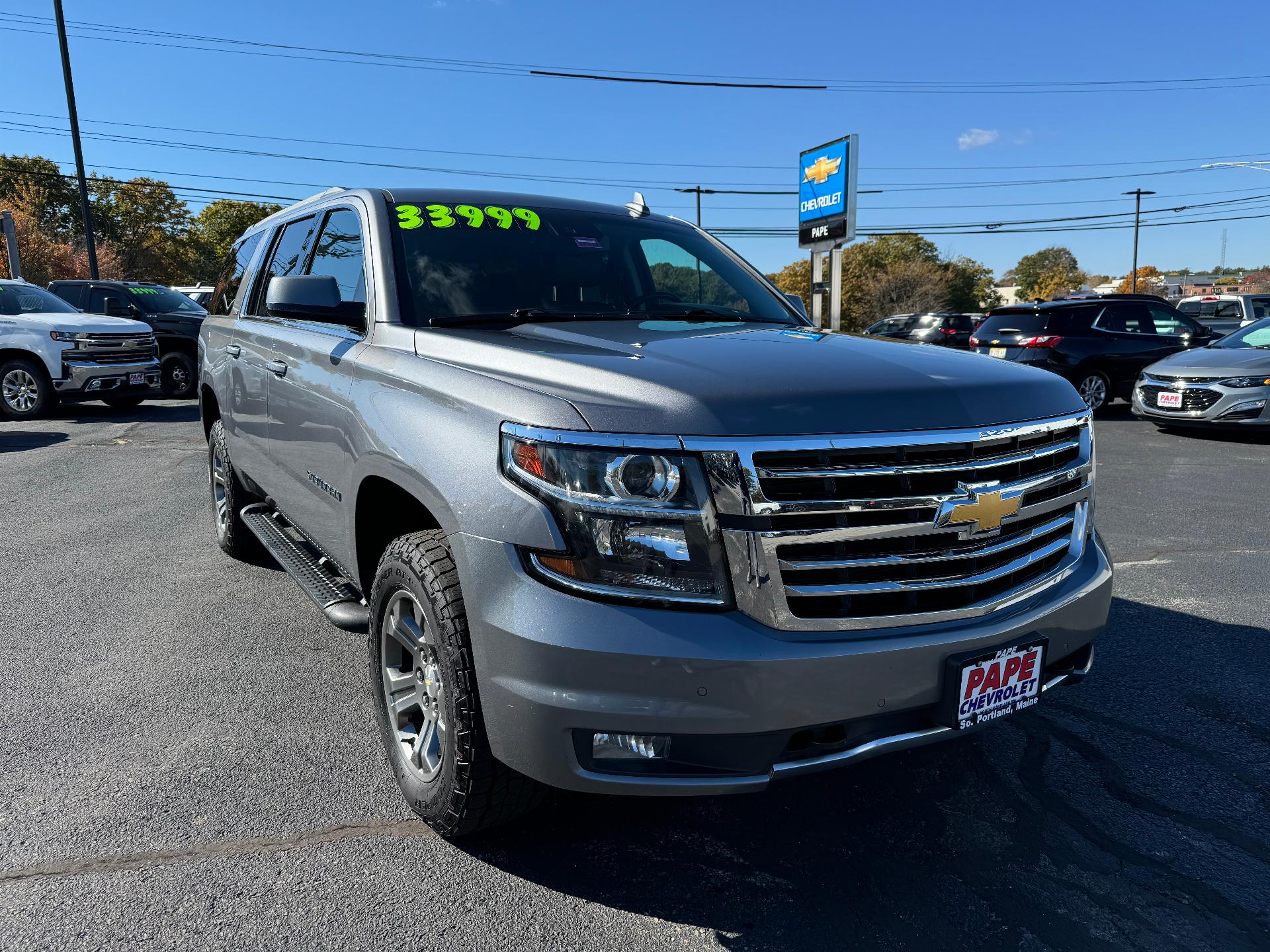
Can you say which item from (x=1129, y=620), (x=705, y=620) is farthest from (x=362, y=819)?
(x=1129, y=620)

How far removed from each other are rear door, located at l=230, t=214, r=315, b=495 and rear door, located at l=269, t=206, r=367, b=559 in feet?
0.33

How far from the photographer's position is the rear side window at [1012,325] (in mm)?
13711

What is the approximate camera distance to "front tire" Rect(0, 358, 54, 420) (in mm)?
12734

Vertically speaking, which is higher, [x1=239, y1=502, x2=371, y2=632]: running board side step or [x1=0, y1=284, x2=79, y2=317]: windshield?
[x1=0, y1=284, x2=79, y2=317]: windshield

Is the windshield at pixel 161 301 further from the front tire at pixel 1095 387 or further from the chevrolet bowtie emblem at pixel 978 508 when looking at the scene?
the chevrolet bowtie emblem at pixel 978 508

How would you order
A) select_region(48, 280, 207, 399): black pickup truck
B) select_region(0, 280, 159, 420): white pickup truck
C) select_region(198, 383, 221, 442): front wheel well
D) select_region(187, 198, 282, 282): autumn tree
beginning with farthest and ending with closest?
select_region(187, 198, 282, 282): autumn tree, select_region(48, 280, 207, 399): black pickup truck, select_region(0, 280, 159, 420): white pickup truck, select_region(198, 383, 221, 442): front wheel well

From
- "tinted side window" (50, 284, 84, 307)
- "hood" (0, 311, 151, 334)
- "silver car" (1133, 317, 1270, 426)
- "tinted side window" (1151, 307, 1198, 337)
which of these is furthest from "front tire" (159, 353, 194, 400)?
"tinted side window" (1151, 307, 1198, 337)

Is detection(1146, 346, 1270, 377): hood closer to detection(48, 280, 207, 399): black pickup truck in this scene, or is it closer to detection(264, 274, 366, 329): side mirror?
detection(264, 274, 366, 329): side mirror

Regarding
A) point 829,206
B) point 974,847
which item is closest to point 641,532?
point 974,847

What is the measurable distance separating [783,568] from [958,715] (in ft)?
1.99

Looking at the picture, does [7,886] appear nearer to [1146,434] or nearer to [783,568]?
[783,568]

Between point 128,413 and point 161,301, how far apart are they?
3.18 meters

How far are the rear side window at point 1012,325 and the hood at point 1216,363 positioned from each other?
2146mm

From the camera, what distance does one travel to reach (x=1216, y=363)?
11047 millimetres
